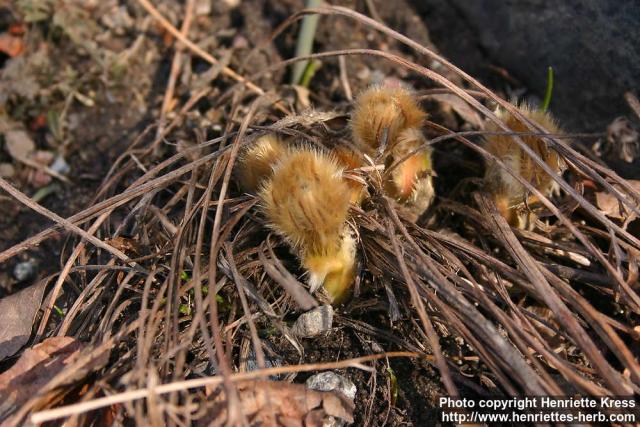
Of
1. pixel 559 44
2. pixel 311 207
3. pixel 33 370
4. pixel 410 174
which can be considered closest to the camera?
pixel 311 207

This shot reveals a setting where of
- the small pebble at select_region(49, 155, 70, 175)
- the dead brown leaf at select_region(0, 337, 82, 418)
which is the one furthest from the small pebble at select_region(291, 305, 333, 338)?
the small pebble at select_region(49, 155, 70, 175)

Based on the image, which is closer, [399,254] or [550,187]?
[399,254]

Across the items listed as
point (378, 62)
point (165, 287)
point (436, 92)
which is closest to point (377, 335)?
point (165, 287)

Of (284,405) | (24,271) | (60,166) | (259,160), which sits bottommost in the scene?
(24,271)

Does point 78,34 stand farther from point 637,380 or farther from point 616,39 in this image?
point 637,380

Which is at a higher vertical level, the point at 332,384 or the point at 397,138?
the point at 397,138

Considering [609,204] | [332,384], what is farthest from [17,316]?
[609,204]

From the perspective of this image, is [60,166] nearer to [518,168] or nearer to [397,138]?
[397,138]
